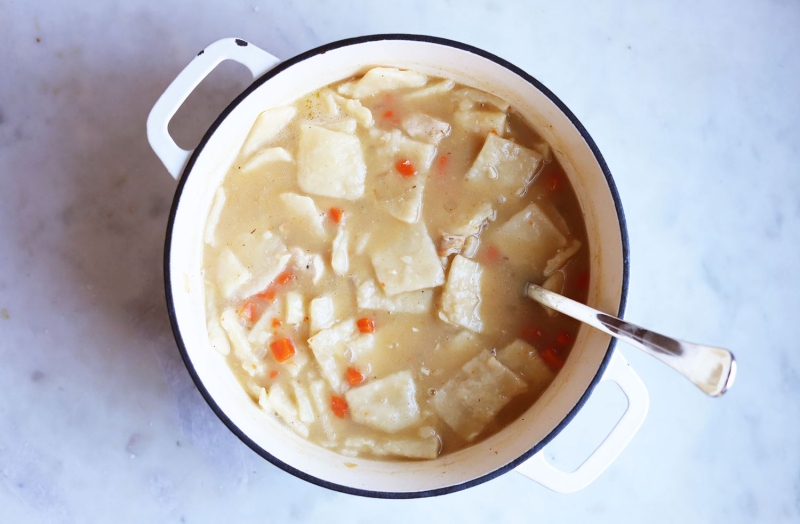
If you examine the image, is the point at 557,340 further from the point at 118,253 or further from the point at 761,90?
the point at 118,253

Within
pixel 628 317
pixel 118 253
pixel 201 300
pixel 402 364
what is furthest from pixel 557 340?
pixel 118 253

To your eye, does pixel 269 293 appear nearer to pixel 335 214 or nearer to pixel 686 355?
pixel 335 214

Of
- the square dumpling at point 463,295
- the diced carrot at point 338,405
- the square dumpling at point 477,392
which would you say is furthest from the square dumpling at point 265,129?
the square dumpling at point 477,392

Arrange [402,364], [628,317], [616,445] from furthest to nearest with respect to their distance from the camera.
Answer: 1. [628,317]
2. [402,364]
3. [616,445]

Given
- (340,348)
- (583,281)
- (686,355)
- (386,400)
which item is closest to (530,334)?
(583,281)

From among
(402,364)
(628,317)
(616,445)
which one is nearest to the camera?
(616,445)

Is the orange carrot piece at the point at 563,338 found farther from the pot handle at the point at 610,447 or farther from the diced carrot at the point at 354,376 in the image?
the diced carrot at the point at 354,376

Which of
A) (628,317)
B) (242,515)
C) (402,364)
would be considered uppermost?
(628,317)
